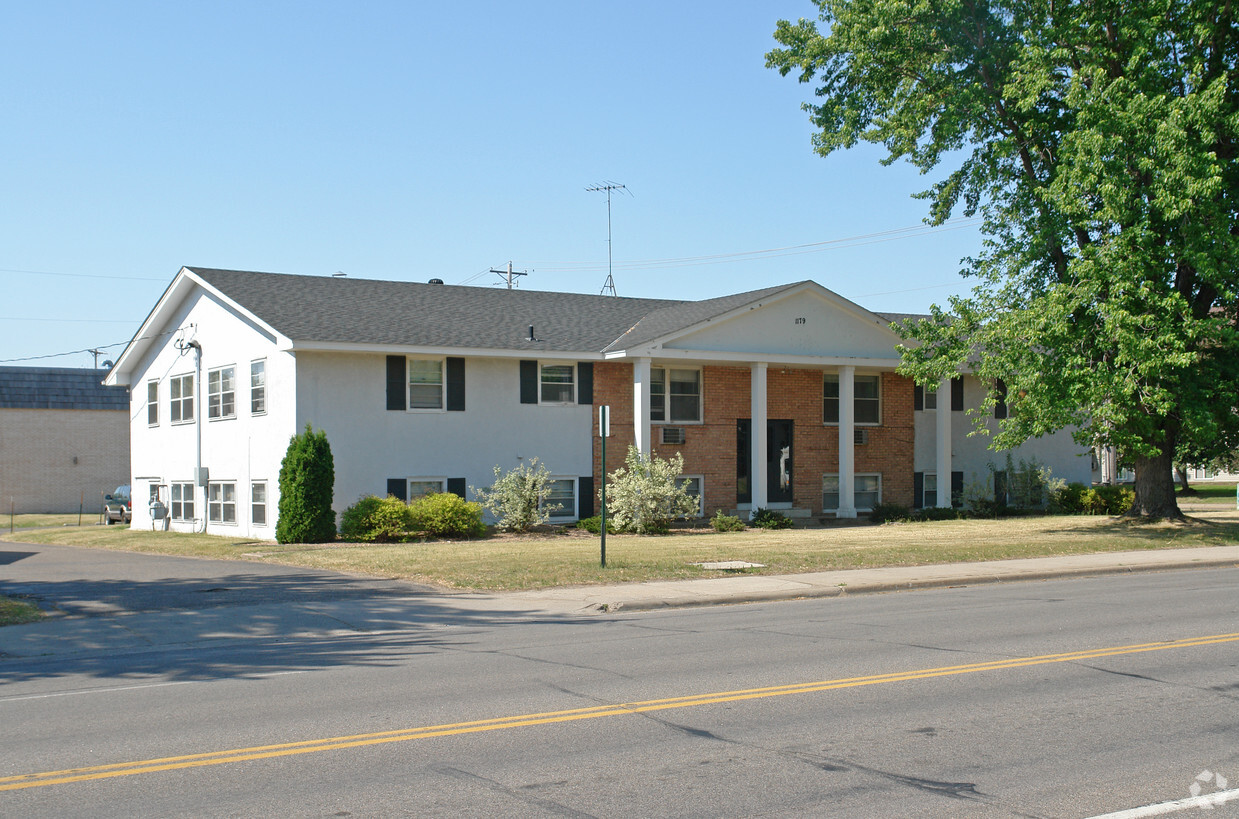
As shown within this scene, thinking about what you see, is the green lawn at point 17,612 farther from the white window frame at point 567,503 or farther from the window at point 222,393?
the white window frame at point 567,503

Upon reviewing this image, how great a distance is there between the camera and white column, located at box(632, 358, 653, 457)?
27.9 meters

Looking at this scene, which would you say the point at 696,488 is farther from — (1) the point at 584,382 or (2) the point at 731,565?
(2) the point at 731,565

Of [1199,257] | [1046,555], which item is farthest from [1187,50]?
[1046,555]

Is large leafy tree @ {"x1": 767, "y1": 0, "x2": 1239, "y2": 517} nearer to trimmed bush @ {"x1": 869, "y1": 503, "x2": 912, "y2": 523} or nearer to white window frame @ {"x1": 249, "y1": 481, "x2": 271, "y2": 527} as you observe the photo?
trimmed bush @ {"x1": 869, "y1": 503, "x2": 912, "y2": 523}

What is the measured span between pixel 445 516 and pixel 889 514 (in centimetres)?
1301

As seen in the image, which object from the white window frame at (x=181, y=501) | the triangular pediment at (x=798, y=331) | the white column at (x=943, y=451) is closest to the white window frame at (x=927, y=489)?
the white column at (x=943, y=451)

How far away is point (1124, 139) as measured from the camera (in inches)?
850

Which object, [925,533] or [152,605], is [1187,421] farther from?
[152,605]

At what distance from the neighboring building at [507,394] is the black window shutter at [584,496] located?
0.05 metres

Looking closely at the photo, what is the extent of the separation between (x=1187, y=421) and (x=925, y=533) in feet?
20.6

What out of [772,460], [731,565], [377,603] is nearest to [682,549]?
[731,565]

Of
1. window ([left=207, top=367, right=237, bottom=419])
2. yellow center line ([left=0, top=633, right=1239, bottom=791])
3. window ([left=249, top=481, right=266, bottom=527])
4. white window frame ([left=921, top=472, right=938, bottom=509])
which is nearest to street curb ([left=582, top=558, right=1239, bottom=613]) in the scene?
yellow center line ([left=0, top=633, right=1239, bottom=791])

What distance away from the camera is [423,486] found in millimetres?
26828

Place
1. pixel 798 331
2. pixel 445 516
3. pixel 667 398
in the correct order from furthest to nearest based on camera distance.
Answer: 1. pixel 798 331
2. pixel 667 398
3. pixel 445 516
